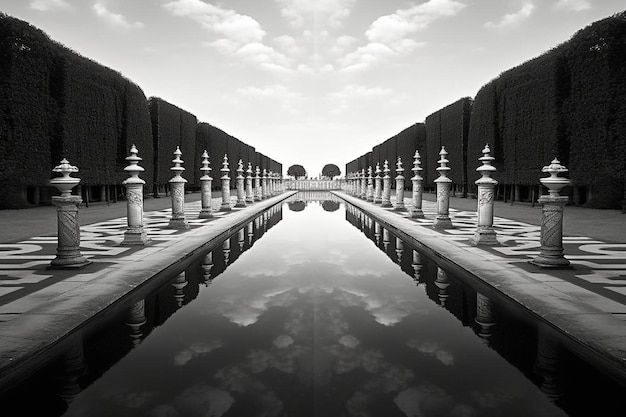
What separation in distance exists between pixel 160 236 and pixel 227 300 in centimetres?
561

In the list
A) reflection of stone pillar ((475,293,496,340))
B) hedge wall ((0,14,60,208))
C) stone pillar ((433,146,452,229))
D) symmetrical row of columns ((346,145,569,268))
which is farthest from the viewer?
hedge wall ((0,14,60,208))

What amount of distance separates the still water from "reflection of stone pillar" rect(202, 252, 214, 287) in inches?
12.2

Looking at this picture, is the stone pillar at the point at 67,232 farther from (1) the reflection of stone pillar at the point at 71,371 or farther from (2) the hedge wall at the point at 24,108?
(2) the hedge wall at the point at 24,108

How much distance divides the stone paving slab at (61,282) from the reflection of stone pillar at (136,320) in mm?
260

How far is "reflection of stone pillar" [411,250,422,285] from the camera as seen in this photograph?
6152mm

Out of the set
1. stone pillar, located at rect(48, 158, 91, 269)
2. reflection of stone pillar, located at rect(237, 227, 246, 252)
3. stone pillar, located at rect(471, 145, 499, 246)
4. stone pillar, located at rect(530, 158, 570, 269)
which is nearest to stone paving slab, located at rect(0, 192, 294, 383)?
stone pillar, located at rect(48, 158, 91, 269)

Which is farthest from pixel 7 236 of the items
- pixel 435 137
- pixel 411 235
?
pixel 435 137

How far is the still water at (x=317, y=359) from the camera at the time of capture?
2674 millimetres

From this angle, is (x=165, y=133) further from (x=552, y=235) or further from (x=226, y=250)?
(x=552, y=235)

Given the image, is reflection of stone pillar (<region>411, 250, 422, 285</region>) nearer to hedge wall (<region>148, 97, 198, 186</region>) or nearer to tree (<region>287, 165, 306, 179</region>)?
A: hedge wall (<region>148, 97, 198, 186</region>)

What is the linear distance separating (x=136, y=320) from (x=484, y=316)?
3356 mm

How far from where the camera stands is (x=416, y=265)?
708 cm

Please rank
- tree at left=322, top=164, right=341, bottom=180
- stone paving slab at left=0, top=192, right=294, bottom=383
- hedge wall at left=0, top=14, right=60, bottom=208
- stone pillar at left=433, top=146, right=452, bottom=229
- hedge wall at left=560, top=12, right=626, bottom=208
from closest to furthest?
1. stone paving slab at left=0, top=192, right=294, bottom=383
2. stone pillar at left=433, top=146, right=452, bottom=229
3. hedge wall at left=560, top=12, right=626, bottom=208
4. hedge wall at left=0, top=14, right=60, bottom=208
5. tree at left=322, top=164, right=341, bottom=180

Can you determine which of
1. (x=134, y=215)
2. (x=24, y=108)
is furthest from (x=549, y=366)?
(x=24, y=108)
